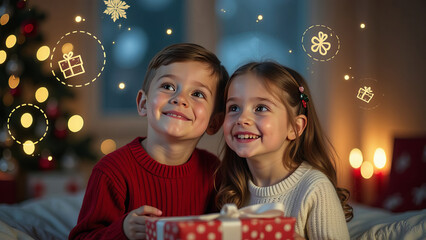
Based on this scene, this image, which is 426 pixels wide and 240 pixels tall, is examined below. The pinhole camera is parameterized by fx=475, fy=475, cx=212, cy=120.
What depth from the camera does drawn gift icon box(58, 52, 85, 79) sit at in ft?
4.81

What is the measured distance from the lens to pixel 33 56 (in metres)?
3.25

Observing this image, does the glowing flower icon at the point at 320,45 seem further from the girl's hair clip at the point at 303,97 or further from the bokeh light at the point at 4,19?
the bokeh light at the point at 4,19

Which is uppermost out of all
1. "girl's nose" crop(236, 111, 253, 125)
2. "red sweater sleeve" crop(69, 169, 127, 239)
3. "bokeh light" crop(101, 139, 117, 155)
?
"girl's nose" crop(236, 111, 253, 125)

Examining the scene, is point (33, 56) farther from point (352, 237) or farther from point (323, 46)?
point (352, 237)

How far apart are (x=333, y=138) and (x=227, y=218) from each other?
3004 mm

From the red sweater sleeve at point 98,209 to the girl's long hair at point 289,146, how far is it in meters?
0.32

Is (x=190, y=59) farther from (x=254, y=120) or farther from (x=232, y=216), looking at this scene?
(x=232, y=216)

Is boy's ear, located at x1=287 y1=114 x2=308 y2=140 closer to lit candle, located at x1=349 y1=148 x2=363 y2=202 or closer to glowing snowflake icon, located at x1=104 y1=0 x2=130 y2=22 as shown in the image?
glowing snowflake icon, located at x1=104 y1=0 x2=130 y2=22

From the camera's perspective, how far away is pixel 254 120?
1296 millimetres

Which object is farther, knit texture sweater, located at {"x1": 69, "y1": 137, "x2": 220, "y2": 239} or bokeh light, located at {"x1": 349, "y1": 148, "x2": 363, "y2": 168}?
bokeh light, located at {"x1": 349, "y1": 148, "x2": 363, "y2": 168}

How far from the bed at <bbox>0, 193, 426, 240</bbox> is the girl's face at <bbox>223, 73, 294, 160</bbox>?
446 millimetres

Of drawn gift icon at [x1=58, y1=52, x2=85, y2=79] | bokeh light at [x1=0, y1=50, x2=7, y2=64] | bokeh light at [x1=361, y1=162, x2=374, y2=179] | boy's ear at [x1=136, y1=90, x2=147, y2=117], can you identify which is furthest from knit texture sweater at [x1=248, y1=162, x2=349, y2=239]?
bokeh light at [x1=361, y1=162, x2=374, y2=179]

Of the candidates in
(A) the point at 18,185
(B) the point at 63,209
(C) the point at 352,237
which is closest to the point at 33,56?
(A) the point at 18,185

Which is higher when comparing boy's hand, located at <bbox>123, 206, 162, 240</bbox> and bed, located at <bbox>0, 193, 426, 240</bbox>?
boy's hand, located at <bbox>123, 206, 162, 240</bbox>
